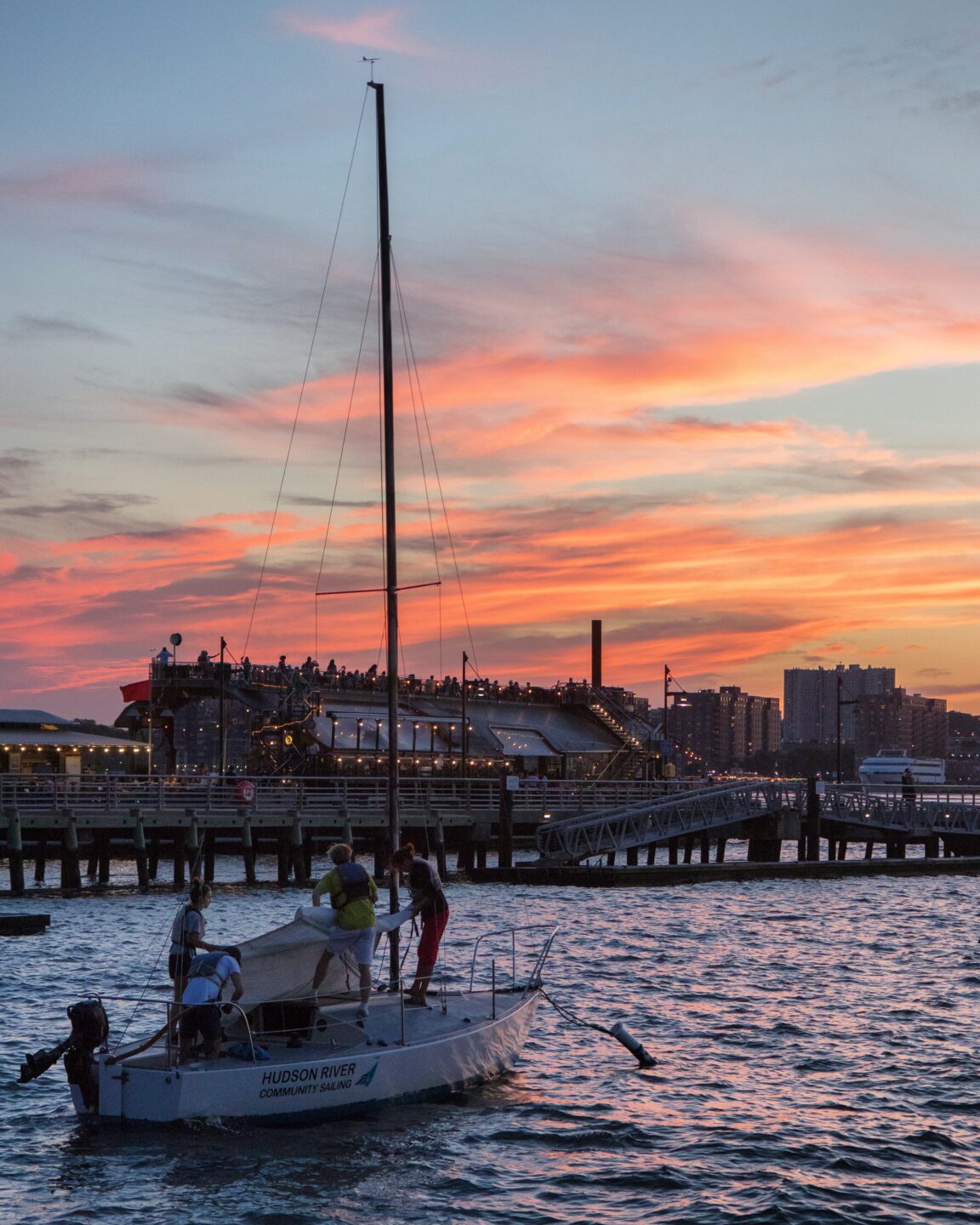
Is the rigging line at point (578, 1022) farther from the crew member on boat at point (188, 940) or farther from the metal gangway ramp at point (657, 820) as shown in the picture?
the metal gangway ramp at point (657, 820)

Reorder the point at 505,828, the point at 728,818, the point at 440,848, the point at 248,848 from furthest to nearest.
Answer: the point at 728,818 < the point at 505,828 < the point at 440,848 < the point at 248,848

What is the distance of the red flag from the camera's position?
108 m

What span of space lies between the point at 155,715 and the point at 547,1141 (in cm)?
9014

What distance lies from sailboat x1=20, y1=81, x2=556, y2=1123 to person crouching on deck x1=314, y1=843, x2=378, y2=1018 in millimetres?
156

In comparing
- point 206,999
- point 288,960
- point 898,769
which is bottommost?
point 898,769

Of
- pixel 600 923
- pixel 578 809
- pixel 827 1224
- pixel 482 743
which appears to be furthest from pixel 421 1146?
pixel 482 743

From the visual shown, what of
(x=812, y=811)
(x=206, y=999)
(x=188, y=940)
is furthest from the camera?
(x=812, y=811)

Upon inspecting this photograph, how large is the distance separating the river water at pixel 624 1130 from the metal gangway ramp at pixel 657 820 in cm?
2395

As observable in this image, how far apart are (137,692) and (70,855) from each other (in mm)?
53460

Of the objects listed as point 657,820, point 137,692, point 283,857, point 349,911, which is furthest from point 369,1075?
point 137,692

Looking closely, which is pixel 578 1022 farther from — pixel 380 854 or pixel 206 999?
pixel 380 854

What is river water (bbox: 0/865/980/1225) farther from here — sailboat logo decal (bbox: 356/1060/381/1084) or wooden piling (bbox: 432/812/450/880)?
wooden piling (bbox: 432/812/450/880)

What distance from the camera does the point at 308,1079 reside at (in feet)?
65.1

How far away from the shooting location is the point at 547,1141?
67.5 ft
